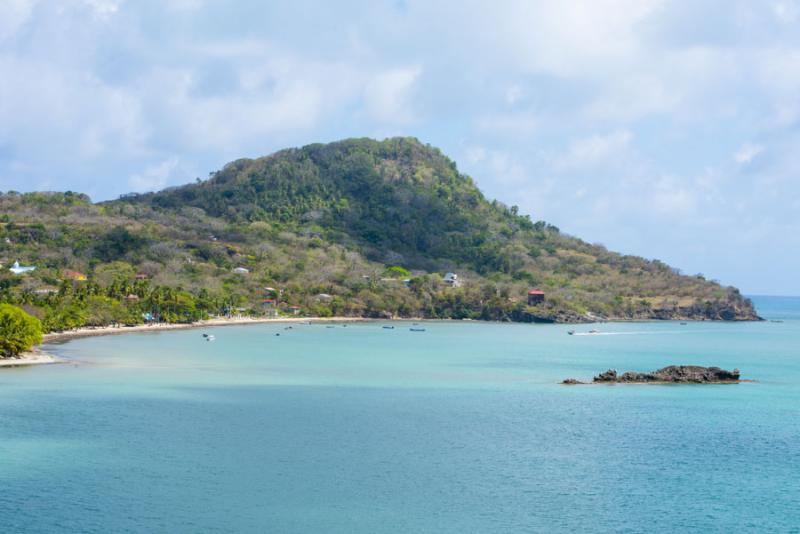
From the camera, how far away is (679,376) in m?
65.3

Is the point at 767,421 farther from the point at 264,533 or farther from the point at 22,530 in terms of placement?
the point at 22,530

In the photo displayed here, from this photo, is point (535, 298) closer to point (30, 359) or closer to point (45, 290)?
point (45, 290)

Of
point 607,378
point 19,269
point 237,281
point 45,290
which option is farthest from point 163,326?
point 607,378

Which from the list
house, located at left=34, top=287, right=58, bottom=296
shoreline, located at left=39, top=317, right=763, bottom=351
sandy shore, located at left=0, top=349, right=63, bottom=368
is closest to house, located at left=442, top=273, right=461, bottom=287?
shoreline, located at left=39, top=317, right=763, bottom=351

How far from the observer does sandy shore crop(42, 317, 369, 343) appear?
97756mm

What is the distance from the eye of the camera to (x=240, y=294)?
495 ft

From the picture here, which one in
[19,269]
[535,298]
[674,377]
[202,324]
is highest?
[535,298]

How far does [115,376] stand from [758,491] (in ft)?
145

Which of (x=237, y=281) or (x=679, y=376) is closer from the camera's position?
(x=679, y=376)

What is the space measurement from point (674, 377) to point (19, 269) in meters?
100

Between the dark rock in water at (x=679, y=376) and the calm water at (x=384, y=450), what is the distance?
1.98m

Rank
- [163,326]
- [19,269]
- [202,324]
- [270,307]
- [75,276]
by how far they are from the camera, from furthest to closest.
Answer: [270,307] < [75,276] < [19,269] < [202,324] < [163,326]

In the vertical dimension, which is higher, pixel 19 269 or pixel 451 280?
pixel 451 280

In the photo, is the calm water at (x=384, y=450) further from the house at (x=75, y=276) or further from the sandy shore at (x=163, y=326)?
the house at (x=75, y=276)
